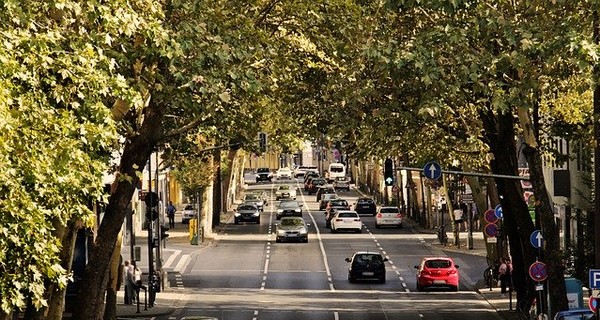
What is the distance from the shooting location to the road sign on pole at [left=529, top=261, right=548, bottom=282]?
127 ft

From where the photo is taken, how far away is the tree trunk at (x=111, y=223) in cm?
3412

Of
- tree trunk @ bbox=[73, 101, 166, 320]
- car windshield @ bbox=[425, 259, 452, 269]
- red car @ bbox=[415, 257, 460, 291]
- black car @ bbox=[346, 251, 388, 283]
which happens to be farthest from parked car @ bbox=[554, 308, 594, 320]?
black car @ bbox=[346, 251, 388, 283]

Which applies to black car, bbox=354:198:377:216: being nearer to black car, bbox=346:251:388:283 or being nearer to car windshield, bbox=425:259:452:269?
black car, bbox=346:251:388:283

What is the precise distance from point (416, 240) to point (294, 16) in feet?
154

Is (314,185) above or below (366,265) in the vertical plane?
above

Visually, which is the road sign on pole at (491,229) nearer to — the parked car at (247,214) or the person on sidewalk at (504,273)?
the person on sidewalk at (504,273)

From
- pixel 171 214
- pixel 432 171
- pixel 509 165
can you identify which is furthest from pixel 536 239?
pixel 171 214

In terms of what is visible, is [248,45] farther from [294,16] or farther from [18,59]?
[18,59]

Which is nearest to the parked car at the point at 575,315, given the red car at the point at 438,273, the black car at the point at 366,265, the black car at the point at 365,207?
the red car at the point at 438,273

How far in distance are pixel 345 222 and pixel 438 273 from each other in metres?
30.5

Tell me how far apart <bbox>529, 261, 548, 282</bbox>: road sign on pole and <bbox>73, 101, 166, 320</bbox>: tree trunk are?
10.2 metres

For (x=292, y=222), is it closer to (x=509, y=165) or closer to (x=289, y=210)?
(x=289, y=210)

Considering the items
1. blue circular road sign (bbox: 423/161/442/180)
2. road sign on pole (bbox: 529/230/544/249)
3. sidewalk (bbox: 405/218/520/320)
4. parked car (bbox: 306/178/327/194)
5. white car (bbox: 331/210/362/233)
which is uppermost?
parked car (bbox: 306/178/327/194)

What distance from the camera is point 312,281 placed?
60.3 meters
